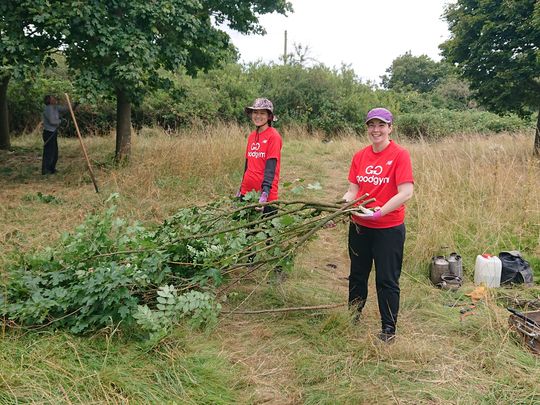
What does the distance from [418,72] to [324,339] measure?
40.5 m

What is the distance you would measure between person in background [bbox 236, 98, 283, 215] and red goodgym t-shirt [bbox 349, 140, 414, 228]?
1.15 meters

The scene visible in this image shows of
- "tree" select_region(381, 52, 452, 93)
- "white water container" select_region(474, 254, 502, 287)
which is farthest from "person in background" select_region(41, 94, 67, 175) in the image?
"tree" select_region(381, 52, 452, 93)

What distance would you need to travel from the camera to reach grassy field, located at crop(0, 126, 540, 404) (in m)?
2.48

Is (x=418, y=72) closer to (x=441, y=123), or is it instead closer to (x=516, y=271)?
(x=441, y=123)

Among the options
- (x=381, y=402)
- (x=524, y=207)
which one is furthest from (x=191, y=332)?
(x=524, y=207)

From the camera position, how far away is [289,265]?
3238 millimetres

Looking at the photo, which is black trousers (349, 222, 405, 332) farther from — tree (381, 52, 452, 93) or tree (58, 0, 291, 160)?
tree (381, 52, 452, 93)

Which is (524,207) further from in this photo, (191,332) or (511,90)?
(191,332)

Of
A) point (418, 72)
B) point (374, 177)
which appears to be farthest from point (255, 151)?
point (418, 72)

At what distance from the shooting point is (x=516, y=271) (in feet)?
13.8

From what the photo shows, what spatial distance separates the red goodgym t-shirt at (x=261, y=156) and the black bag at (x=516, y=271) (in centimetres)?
241

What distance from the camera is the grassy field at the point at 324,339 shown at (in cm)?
248

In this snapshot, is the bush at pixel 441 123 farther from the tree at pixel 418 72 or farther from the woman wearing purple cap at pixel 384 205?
the tree at pixel 418 72

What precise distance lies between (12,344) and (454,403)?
8.80ft
